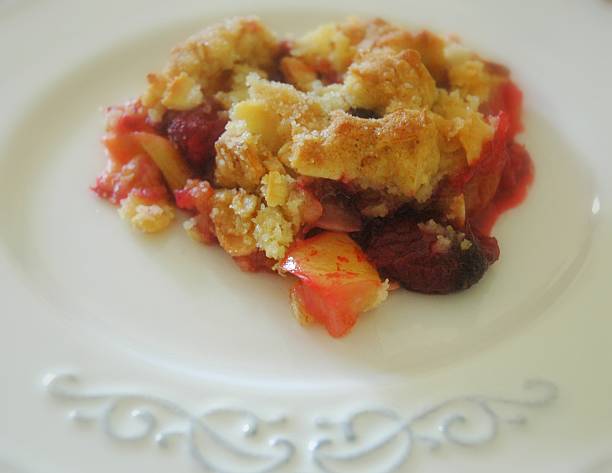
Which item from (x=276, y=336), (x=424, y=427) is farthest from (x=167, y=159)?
(x=424, y=427)

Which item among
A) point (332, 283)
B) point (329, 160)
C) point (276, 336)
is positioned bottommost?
point (276, 336)

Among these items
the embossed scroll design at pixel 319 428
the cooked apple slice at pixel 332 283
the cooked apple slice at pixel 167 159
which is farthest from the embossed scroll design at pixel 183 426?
the cooked apple slice at pixel 167 159

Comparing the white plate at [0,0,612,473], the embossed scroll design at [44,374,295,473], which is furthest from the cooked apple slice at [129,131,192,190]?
the embossed scroll design at [44,374,295,473]

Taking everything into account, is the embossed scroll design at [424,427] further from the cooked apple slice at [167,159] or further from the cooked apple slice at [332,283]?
the cooked apple slice at [167,159]

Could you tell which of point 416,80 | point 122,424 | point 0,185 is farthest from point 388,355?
point 0,185

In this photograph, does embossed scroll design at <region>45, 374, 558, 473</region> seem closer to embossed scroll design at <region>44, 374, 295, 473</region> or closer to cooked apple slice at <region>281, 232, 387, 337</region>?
embossed scroll design at <region>44, 374, 295, 473</region>

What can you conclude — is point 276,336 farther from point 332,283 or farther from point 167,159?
point 167,159
